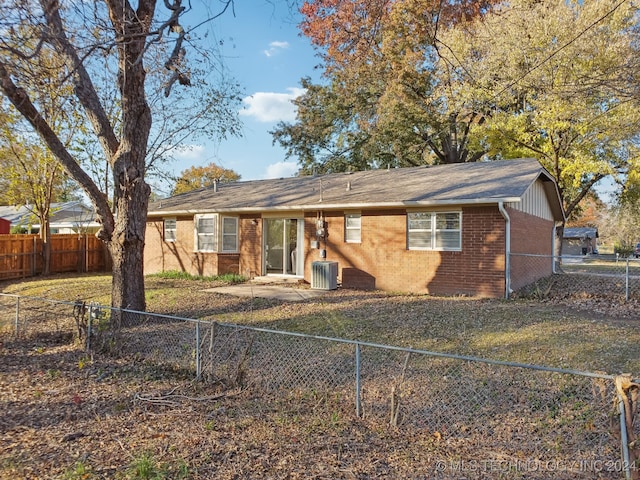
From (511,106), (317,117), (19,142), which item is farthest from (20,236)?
(511,106)

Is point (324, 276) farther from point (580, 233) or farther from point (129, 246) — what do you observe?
point (580, 233)

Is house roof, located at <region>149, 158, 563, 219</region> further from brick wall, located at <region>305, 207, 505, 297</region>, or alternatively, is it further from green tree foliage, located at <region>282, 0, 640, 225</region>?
green tree foliage, located at <region>282, 0, 640, 225</region>

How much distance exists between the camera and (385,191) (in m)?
13.2

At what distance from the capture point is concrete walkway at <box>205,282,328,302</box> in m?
11.4

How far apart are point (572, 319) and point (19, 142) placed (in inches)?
770

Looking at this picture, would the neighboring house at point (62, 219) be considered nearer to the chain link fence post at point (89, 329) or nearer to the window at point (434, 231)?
the chain link fence post at point (89, 329)

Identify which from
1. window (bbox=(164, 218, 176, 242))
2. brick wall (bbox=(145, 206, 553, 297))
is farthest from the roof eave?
brick wall (bbox=(145, 206, 553, 297))

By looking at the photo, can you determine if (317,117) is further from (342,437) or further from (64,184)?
(342,437)

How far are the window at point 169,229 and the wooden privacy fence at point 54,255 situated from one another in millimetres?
5294

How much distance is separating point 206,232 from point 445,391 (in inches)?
497

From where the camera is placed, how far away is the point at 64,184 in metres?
22.6

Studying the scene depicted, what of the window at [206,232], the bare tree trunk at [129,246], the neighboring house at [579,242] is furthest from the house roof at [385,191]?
the neighboring house at [579,242]

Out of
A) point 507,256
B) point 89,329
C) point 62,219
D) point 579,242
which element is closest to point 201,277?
point 89,329

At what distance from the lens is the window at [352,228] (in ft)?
43.4
